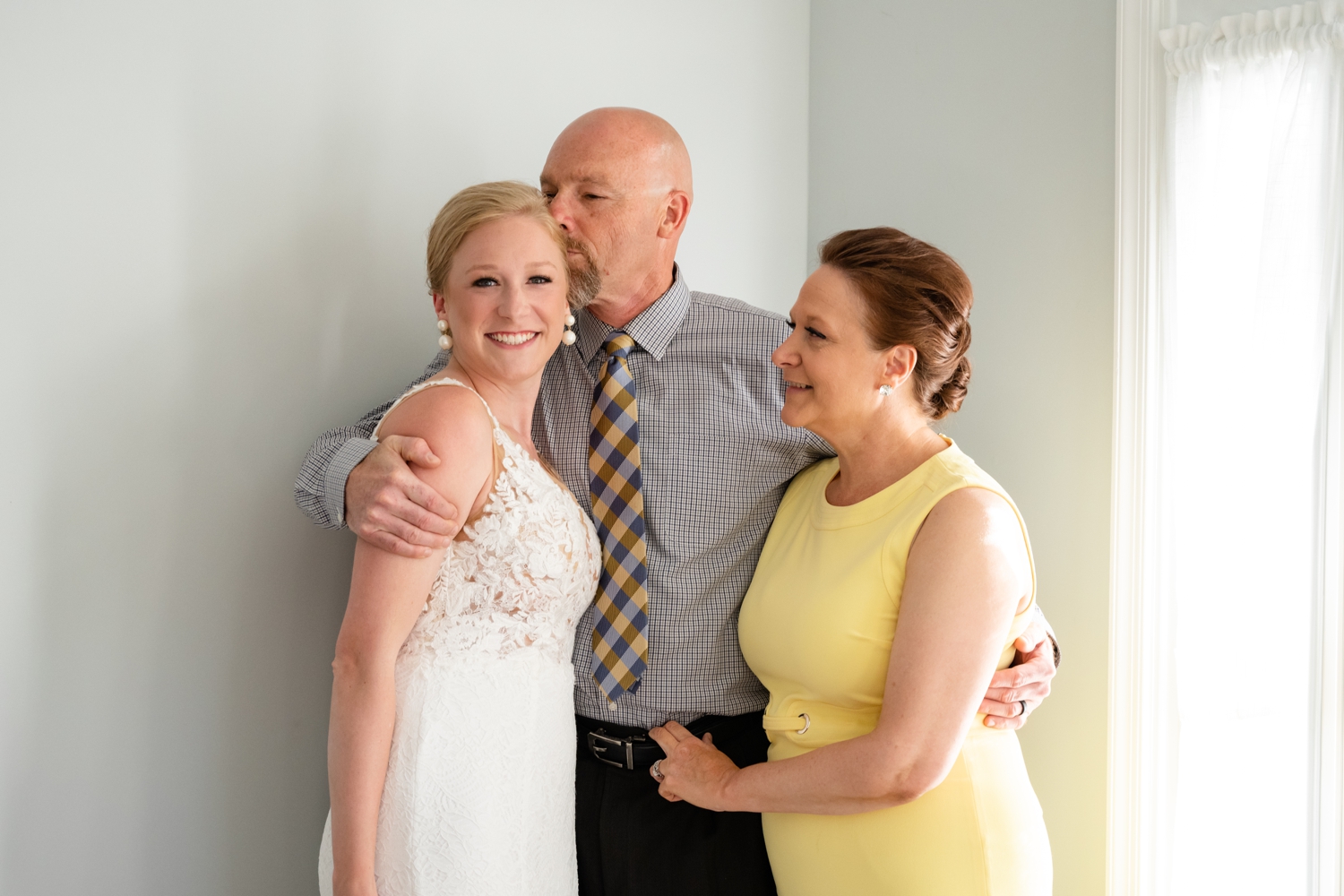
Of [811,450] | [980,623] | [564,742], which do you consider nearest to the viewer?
[980,623]

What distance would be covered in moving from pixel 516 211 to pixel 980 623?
3.02 ft

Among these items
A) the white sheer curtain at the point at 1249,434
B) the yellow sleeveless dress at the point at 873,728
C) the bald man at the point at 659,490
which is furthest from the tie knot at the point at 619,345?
the white sheer curtain at the point at 1249,434

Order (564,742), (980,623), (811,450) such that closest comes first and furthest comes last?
(980,623), (564,742), (811,450)

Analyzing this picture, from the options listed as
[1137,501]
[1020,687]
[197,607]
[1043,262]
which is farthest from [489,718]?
[1043,262]

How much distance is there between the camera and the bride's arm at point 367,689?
1.33 m

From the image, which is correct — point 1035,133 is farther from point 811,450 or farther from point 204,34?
point 204,34

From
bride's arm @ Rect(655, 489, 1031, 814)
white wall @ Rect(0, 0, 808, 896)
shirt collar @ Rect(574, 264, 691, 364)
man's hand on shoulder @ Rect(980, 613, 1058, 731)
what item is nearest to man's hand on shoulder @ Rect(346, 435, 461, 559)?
white wall @ Rect(0, 0, 808, 896)

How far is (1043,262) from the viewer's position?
241cm

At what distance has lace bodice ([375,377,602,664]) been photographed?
1.41 m

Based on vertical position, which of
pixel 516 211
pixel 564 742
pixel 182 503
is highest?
pixel 516 211

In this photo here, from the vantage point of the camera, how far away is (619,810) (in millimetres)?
1744

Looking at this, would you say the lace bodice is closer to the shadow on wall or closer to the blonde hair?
the blonde hair

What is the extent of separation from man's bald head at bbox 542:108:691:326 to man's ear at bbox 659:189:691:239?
0.07 feet

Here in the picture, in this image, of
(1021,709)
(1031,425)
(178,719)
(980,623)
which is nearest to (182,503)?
(178,719)
